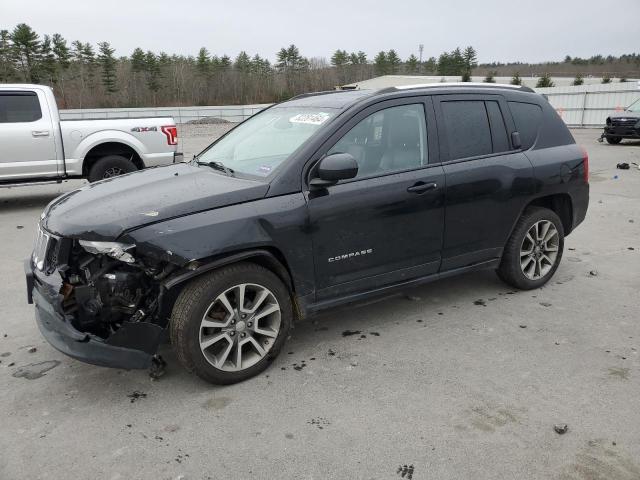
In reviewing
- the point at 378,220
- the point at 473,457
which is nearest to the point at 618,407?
the point at 473,457

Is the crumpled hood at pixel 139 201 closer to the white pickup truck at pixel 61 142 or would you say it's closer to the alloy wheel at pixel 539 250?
the alloy wheel at pixel 539 250

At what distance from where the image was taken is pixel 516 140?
15.3 ft

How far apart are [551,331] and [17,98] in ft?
28.6

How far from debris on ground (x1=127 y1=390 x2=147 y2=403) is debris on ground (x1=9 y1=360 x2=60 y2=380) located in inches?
27.8

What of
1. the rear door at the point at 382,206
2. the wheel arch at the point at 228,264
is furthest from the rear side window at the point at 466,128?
the wheel arch at the point at 228,264

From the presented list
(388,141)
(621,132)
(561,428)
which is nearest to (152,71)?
(621,132)

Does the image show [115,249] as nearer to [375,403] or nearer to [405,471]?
[375,403]

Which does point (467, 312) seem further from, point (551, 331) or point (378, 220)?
point (378, 220)

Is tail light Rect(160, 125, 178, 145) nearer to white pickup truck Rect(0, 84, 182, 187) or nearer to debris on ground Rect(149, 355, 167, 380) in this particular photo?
white pickup truck Rect(0, 84, 182, 187)

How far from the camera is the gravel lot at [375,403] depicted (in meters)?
2.67

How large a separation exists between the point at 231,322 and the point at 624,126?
18500mm

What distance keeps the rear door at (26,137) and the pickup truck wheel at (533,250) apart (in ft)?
24.9

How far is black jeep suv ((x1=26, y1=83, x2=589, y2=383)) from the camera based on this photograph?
314 centimetres

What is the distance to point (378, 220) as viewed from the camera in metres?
3.80
